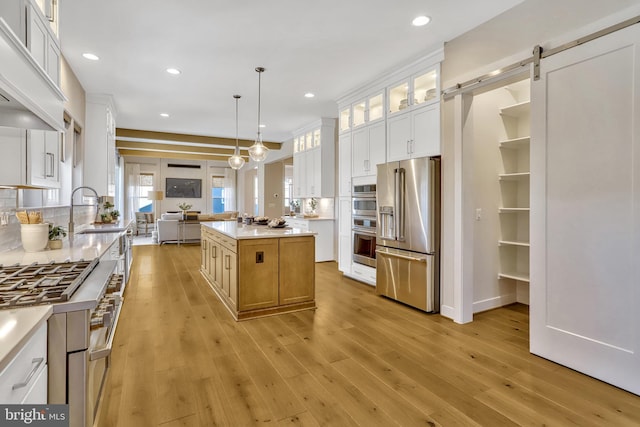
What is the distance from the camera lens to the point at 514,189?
4.08 metres

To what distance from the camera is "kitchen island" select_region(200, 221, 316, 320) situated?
11.4 ft

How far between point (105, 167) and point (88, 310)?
4828 mm

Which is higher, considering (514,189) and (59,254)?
(514,189)

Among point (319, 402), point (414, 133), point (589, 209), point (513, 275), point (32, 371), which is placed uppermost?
point (414, 133)

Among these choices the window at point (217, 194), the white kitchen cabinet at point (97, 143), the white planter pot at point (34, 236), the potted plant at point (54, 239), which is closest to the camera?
the white planter pot at point (34, 236)

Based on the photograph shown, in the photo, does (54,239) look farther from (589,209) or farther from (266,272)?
(589,209)

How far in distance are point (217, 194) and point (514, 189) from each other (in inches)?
460

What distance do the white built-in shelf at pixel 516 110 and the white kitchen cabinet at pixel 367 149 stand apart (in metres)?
1.45

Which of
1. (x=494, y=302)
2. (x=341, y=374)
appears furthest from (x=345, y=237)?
(x=341, y=374)

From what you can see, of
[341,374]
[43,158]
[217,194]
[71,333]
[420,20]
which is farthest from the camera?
[217,194]

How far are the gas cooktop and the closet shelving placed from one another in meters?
4.06

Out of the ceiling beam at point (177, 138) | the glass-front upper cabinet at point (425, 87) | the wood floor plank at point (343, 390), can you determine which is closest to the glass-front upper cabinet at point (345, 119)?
the glass-front upper cabinet at point (425, 87)

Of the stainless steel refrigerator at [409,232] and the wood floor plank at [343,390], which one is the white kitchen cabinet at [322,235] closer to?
the stainless steel refrigerator at [409,232]

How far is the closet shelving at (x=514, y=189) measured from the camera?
3.93 meters
